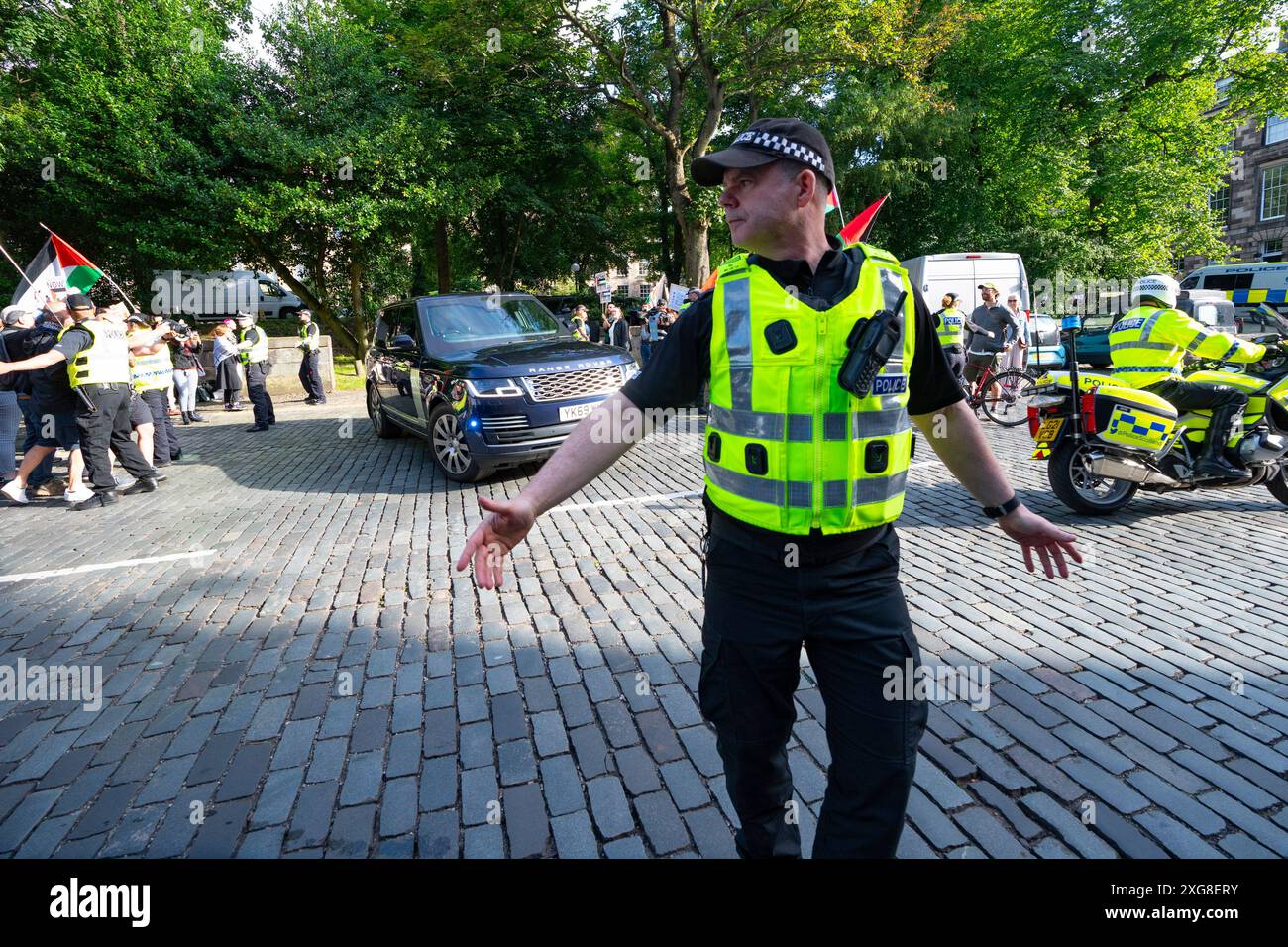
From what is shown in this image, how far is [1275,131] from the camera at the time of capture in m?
35.2

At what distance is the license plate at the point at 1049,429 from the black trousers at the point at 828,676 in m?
4.74

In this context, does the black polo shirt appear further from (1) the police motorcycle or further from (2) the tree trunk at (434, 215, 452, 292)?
(2) the tree trunk at (434, 215, 452, 292)

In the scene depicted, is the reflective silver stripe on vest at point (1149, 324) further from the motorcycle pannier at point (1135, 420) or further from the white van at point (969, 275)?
the white van at point (969, 275)

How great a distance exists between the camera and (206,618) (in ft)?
14.6

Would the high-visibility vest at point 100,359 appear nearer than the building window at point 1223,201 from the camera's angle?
Yes

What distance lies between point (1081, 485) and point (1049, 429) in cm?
51

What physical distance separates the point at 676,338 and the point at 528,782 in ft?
5.83

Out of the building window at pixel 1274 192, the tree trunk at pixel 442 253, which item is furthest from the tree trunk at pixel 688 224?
the building window at pixel 1274 192

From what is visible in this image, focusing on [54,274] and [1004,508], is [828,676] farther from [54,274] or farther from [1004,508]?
[54,274]

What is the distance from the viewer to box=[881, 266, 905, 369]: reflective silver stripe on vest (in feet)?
5.95

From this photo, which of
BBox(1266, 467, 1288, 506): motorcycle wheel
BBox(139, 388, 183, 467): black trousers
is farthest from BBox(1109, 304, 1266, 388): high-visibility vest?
BBox(139, 388, 183, 467): black trousers

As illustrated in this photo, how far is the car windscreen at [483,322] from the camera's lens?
8.42 metres

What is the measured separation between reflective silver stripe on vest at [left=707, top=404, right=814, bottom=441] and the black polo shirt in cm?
16
